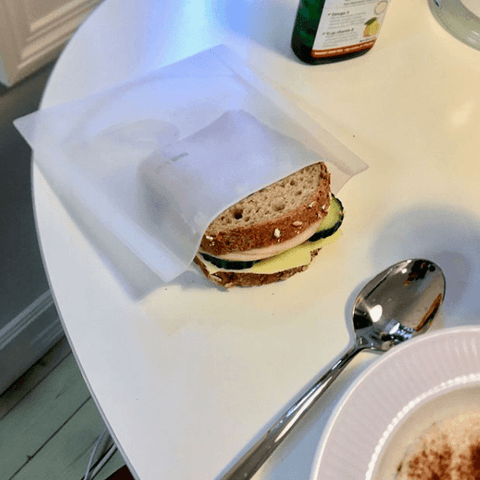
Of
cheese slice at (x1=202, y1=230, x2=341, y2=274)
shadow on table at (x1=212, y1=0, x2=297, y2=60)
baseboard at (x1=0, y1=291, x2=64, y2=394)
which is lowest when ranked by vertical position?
baseboard at (x1=0, y1=291, x2=64, y2=394)

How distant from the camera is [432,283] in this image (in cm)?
51

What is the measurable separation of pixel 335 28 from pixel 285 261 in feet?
1.08

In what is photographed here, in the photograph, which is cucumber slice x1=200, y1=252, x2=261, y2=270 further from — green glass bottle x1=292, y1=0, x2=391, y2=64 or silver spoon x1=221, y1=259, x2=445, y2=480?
green glass bottle x1=292, y1=0, x2=391, y2=64

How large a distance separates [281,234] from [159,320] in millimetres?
138

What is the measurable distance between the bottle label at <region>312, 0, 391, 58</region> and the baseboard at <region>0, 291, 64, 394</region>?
77cm

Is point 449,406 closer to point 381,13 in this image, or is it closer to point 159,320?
point 159,320

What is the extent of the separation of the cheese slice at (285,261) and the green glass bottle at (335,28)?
292mm

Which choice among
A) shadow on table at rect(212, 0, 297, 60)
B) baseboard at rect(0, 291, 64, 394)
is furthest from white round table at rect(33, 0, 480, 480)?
baseboard at rect(0, 291, 64, 394)

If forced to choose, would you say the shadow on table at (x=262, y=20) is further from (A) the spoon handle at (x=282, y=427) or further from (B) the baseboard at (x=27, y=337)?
(B) the baseboard at (x=27, y=337)

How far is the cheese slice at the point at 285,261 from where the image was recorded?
474 mm

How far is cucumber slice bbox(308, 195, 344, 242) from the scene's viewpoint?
1.67 ft

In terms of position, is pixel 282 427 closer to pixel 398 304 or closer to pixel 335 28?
pixel 398 304

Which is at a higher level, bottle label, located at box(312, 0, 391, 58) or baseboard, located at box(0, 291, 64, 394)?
bottle label, located at box(312, 0, 391, 58)

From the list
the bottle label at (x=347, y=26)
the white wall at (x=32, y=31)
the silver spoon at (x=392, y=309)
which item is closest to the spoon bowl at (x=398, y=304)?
the silver spoon at (x=392, y=309)
